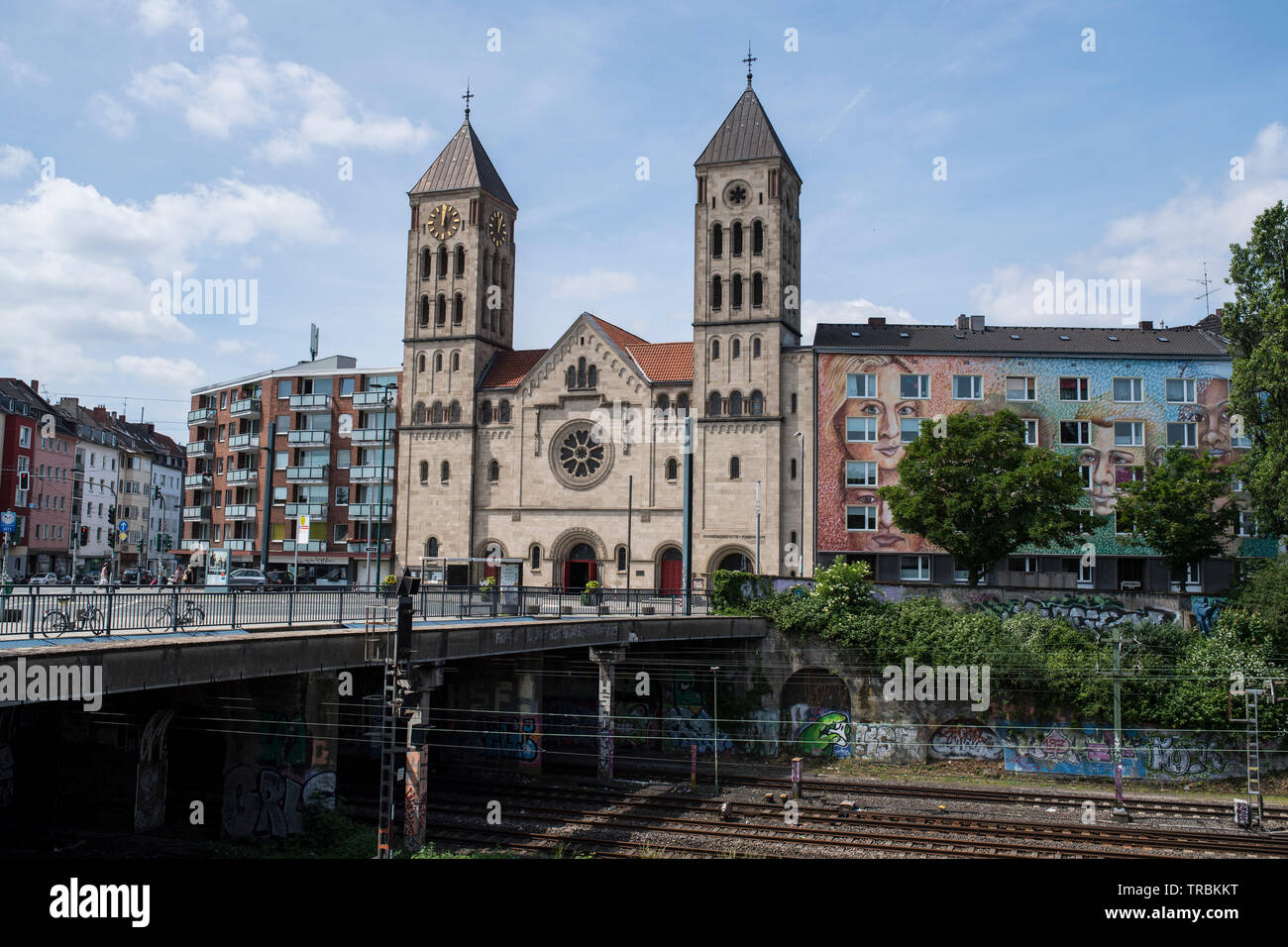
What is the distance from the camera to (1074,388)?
60.4 metres

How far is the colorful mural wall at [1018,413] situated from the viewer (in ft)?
194

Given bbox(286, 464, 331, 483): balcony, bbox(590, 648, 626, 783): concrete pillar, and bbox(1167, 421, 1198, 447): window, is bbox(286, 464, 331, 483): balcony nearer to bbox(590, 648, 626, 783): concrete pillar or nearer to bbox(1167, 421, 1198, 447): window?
bbox(590, 648, 626, 783): concrete pillar

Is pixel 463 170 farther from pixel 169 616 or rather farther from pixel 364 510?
pixel 169 616

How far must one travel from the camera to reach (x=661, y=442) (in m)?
65.1

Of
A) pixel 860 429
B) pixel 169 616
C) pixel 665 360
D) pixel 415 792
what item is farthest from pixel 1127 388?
pixel 169 616

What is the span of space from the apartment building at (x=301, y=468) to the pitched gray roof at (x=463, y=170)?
13822mm

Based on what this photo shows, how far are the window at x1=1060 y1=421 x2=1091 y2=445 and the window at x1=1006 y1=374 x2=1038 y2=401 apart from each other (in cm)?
236

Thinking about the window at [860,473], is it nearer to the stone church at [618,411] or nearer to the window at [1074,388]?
the stone church at [618,411]

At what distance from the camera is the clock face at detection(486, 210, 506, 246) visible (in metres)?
74.1

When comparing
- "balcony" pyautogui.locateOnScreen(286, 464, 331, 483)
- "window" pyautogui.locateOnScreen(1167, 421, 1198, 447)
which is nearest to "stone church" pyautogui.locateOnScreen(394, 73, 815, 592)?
"balcony" pyautogui.locateOnScreen(286, 464, 331, 483)

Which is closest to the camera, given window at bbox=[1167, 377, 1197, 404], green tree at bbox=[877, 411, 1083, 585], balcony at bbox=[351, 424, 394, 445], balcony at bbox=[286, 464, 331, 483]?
green tree at bbox=[877, 411, 1083, 585]

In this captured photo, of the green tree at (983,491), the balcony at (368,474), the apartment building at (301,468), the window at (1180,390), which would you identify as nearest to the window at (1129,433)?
the window at (1180,390)

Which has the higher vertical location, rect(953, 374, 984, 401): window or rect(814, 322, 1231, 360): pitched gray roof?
rect(814, 322, 1231, 360): pitched gray roof

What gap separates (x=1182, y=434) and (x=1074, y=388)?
6126 millimetres
